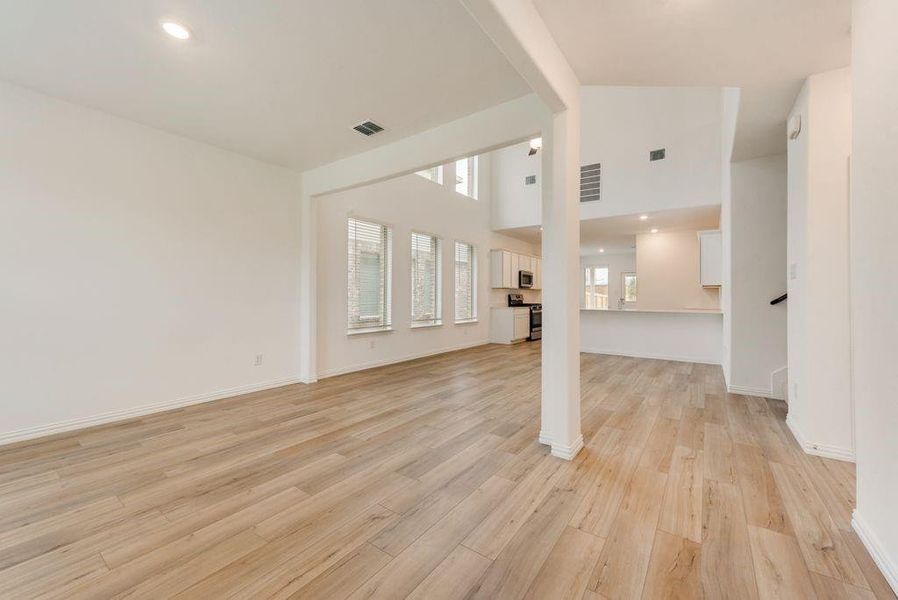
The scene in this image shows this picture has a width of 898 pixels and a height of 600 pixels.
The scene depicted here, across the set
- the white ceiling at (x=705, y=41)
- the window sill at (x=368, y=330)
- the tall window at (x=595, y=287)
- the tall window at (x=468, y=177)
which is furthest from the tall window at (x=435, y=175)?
the tall window at (x=595, y=287)

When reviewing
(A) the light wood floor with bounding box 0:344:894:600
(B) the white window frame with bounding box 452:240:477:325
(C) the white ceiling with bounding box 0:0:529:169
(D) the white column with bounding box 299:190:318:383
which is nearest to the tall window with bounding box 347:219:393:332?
(D) the white column with bounding box 299:190:318:383

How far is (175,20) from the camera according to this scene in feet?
6.77

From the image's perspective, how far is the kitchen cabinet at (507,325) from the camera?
805 cm

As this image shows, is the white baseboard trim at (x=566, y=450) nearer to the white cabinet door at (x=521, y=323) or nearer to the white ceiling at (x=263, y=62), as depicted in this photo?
the white ceiling at (x=263, y=62)

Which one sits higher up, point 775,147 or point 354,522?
point 775,147

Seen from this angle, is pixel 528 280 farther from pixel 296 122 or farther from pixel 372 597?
pixel 372 597

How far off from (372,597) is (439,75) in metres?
3.00

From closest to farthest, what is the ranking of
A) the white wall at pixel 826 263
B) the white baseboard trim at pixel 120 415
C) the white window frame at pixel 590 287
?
1. the white wall at pixel 826 263
2. the white baseboard trim at pixel 120 415
3. the white window frame at pixel 590 287

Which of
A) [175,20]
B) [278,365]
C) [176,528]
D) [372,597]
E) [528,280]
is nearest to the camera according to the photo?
[372,597]

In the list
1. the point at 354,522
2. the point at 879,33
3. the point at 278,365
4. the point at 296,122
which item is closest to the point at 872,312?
the point at 879,33

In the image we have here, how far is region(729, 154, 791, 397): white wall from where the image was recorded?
12.1ft

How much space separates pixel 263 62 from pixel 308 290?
8.66 feet

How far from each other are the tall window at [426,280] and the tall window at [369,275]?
0.64m

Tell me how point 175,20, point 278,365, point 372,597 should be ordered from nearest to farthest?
point 372,597
point 175,20
point 278,365
